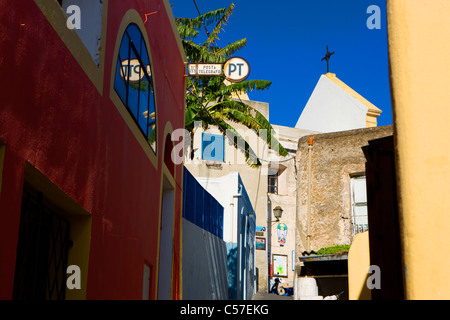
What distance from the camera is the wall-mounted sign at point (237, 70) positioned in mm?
11930

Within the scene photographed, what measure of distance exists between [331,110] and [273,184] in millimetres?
5335

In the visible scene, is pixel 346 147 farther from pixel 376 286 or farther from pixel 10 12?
pixel 10 12

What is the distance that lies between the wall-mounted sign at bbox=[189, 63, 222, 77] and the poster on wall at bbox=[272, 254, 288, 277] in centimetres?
1944

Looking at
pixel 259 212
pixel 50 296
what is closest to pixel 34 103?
pixel 50 296

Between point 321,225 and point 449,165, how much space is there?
12.6 metres

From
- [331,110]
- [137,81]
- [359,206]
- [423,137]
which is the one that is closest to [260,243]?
[331,110]

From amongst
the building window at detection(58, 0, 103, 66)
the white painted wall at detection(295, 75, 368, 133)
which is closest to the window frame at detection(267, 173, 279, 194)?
the white painted wall at detection(295, 75, 368, 133)

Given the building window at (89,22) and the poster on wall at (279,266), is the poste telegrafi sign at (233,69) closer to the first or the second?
the building window at (89,22)

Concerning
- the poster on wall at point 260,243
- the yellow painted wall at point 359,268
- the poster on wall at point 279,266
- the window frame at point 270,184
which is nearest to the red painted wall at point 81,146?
the yellow painted wall at point 359,268

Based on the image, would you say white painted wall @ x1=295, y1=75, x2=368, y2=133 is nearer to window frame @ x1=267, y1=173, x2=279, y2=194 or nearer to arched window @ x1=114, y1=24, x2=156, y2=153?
window frame @ x1=267, y1=173, x2=279, y2=194

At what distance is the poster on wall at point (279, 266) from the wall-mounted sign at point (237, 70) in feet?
61.8

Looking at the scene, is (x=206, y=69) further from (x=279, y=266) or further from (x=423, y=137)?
(x=279, y=266)

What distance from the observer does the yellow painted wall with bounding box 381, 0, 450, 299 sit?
427 centimetres

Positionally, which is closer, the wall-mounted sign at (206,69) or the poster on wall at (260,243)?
the wall-mounted sign at (206,69)
